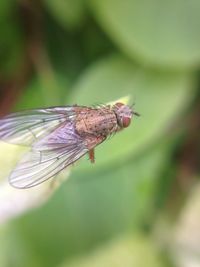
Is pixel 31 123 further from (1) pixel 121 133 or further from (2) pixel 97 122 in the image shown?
(1) pixel 121 133

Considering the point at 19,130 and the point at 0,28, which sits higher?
the point at 0,28

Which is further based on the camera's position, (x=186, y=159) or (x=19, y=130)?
(x=186, y=159)

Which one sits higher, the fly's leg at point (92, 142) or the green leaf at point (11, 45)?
the green leaf at point (11, 45)

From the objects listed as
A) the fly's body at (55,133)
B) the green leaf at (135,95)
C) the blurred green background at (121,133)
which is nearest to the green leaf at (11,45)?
the blurred green background at (121,133)

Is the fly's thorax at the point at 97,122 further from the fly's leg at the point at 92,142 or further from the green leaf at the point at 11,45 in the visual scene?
the green leaf at the point at 11,45

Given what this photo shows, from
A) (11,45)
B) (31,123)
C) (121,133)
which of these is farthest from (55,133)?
(11,45)

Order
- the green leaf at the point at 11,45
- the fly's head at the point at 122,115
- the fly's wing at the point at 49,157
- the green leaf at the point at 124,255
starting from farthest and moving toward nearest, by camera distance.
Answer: the green leaf at the point at 11,45, the green leaf at the point at 124,255, the fly's head at the point at 122,115, the fly's wing at the point at 49,157

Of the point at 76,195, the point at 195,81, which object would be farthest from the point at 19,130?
the point at 195,81

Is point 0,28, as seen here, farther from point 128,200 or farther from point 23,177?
point 23,177
